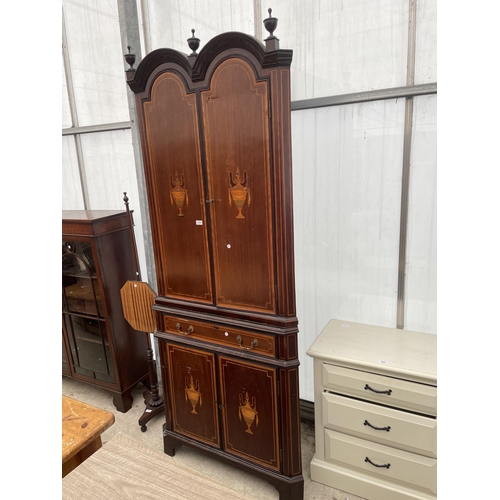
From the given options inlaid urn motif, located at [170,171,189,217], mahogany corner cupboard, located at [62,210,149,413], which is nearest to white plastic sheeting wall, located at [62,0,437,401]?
inlaid urn motif, located at [170,171,189,217]

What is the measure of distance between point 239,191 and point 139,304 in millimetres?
1203

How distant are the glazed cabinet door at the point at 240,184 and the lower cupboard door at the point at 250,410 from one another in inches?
14.1

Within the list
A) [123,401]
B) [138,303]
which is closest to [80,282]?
[138,303]

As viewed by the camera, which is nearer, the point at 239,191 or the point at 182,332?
the point at 239,191

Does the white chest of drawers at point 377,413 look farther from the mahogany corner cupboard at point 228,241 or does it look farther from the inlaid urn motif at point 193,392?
the inlaid urn motif at point 193,392

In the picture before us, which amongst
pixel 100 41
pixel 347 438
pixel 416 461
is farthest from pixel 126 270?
pixel 416 461

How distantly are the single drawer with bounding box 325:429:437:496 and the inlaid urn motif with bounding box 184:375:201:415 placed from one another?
29.8 inches

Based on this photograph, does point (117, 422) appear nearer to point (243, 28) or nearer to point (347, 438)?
point (347, 438)

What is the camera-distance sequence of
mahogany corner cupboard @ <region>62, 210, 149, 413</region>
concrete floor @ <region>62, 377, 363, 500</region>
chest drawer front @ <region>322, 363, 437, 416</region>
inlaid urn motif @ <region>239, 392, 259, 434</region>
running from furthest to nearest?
mahogany corner cupboard @ <region>62, 210, 149, 413</region> → concrete floor @ <region>62, 377, 363, 500</region> → inlaid urn motif @ <region>239, 392, 259, 434</region> → chest drawer front @ <region>322, 363, 437, 416</region>

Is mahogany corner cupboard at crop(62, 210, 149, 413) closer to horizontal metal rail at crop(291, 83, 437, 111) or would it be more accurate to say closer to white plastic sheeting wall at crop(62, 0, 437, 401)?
white plastic sheeting wall at crop(62, 0, 437, 401)

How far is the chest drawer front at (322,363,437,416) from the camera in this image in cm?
178

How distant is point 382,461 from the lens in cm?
195

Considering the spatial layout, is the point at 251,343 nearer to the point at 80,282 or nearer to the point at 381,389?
the point at 381,389

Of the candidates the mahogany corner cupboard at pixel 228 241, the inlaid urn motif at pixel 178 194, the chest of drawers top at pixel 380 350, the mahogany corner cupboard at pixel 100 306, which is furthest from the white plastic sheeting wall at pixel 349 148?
the mahogany corner cupboard at pixel 100 306
